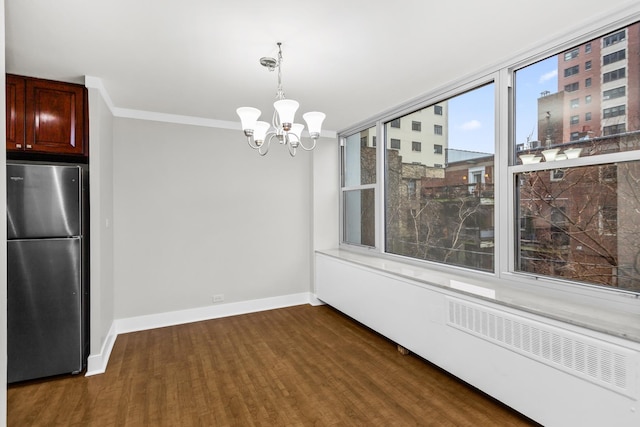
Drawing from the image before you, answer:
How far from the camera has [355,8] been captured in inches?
75.7

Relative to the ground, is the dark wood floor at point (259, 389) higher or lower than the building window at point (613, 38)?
lower

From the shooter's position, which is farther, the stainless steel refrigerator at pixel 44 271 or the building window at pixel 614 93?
the stainless steel refrigerator at pixel 44 271

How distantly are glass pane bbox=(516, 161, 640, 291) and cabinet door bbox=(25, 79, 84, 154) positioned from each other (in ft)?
12.0

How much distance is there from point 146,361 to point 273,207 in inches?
89.9

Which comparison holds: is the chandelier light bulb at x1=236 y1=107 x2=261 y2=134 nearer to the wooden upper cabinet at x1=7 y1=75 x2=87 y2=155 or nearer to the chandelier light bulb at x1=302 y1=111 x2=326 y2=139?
the chandelier light bulb at x1=302 y1=111 x2=326 y2=139

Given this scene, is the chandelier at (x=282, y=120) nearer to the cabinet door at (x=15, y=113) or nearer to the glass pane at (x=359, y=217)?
the cabinet door at (x=15, y=113)

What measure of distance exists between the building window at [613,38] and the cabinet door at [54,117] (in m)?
3.92

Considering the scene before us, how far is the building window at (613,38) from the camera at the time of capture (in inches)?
78.8

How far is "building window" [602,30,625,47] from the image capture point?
2.00 m

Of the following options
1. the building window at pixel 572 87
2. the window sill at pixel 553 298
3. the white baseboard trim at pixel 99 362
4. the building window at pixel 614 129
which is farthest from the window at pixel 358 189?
the white baseboard trim at pixel 99 362

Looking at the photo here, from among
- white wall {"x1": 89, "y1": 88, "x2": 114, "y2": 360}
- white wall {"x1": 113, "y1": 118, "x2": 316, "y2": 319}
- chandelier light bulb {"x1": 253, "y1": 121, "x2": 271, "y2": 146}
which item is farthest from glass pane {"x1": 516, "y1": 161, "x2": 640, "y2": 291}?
white wall {"x1": 89, "y1": 88, "x2": 114, "y2": 360}

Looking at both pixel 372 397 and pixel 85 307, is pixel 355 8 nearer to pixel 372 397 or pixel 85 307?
pixel 372 397

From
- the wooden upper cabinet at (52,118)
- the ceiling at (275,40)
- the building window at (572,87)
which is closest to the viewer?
the ceiling at (275,40)

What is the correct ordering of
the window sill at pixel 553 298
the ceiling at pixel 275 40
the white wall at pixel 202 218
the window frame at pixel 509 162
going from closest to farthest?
1. the window sill at pixel 553 298
2. the ceiling at pixel 275 40
3. the window frame at pixel 509 162
4. the white wall at pixel 202 218
